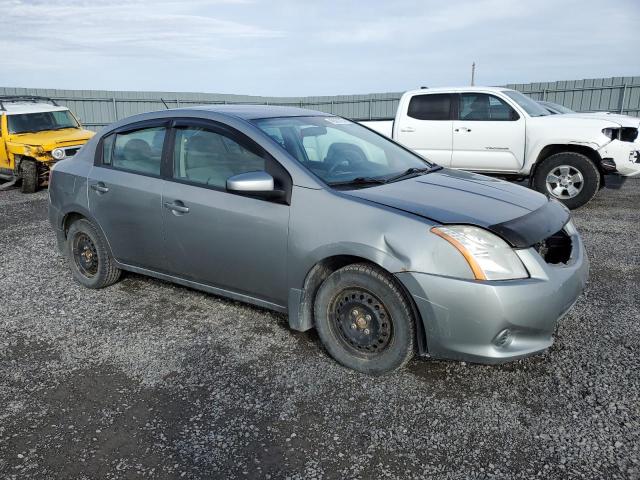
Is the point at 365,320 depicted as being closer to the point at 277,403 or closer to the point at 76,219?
the point at 277,403

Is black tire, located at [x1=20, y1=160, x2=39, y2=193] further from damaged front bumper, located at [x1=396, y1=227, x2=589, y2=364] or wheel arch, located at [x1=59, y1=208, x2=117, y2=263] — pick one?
damaged front bumper, located at [x1=396, y1=227, x2=589, y2=364]

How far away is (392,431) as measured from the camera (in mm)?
2779

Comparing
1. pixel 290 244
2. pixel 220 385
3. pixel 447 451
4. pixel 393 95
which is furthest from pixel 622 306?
pixel 393 95

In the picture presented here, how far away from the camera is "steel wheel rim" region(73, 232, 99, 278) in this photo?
193 inches

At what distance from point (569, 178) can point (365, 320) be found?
6.36m

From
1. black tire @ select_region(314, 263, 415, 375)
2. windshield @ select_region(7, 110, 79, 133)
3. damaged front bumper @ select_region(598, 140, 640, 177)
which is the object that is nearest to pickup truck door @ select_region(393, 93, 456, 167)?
damaged front bumper @ select_region(598, 140, 640, 177)

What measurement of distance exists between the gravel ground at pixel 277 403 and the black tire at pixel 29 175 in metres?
7.58

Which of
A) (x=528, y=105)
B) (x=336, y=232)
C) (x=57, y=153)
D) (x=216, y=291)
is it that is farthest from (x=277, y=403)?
(x=57, y=153)

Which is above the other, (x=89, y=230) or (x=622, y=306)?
(x=89, y=230)

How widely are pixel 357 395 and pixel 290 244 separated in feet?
3.36

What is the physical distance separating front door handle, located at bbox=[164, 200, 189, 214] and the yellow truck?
8.20 m

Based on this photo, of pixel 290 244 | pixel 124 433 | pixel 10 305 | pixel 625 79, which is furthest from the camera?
pixel 625 79

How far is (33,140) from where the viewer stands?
36.4ft

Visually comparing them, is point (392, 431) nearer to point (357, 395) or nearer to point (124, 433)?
point (357, 395)
